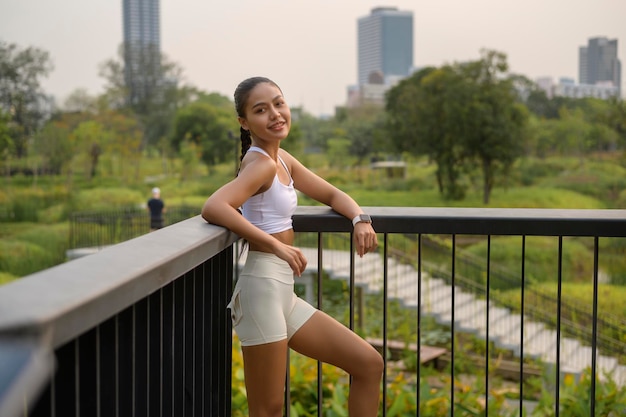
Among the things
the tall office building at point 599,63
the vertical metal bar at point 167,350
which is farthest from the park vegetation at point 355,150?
the vertical metal bar at point 167,350

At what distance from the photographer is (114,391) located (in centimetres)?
133

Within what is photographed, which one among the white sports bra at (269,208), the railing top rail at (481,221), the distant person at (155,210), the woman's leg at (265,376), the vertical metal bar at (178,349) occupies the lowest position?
the distant person at (155,210)

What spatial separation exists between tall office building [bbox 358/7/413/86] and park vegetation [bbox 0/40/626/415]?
3424 centimetres

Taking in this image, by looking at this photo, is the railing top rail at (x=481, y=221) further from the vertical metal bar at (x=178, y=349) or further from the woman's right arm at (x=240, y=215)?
the vertical metal bar at (x=178, y=349)

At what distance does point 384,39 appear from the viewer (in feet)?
278

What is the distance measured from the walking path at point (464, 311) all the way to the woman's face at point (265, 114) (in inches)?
544

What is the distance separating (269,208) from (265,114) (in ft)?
0.84

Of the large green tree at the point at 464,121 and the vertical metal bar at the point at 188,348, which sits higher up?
the large green tree at the point at 464,121

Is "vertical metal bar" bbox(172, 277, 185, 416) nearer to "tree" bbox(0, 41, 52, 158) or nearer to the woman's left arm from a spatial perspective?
the woman's left arm

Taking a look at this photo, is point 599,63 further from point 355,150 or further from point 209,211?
point 209,211

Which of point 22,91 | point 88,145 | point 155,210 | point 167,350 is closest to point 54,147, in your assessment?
point 88,145

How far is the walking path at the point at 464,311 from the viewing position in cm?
1689

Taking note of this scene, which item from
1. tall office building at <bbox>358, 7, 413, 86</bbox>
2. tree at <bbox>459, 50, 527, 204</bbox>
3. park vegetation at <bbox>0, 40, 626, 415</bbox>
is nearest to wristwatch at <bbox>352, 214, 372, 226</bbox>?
park vegetation at <bbox>0, 40, 626, 415</bbox>

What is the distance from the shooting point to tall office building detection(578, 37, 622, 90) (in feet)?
148
